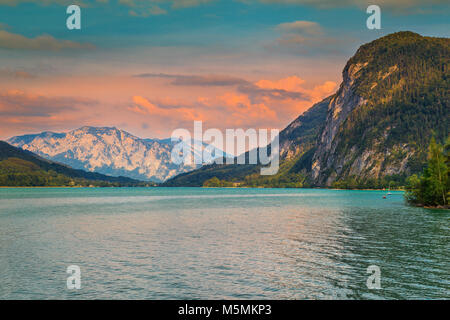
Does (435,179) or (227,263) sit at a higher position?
(435,179)

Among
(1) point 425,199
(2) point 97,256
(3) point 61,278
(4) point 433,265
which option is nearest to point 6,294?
(3) point 61,278

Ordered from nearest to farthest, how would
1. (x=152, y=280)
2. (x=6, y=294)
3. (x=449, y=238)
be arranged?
1. (x=6, y=294)
2. (x=152, y=280)
3. (x=449, y=238)

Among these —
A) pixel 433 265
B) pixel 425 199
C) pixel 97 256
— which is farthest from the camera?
pixel 425 199

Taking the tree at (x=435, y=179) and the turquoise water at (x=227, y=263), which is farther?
the tree at (x=435, y=179)

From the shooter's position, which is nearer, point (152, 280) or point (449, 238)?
point (152, 280)

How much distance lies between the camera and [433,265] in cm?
4409

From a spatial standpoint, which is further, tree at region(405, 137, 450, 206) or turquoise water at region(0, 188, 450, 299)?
tree at region(405, 137, 450, 206)

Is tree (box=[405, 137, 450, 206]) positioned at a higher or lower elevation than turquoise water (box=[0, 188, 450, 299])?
higher

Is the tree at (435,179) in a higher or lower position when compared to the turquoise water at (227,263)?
higher

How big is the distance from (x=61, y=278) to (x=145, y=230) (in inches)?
1601

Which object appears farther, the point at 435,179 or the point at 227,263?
the point at 435,179
